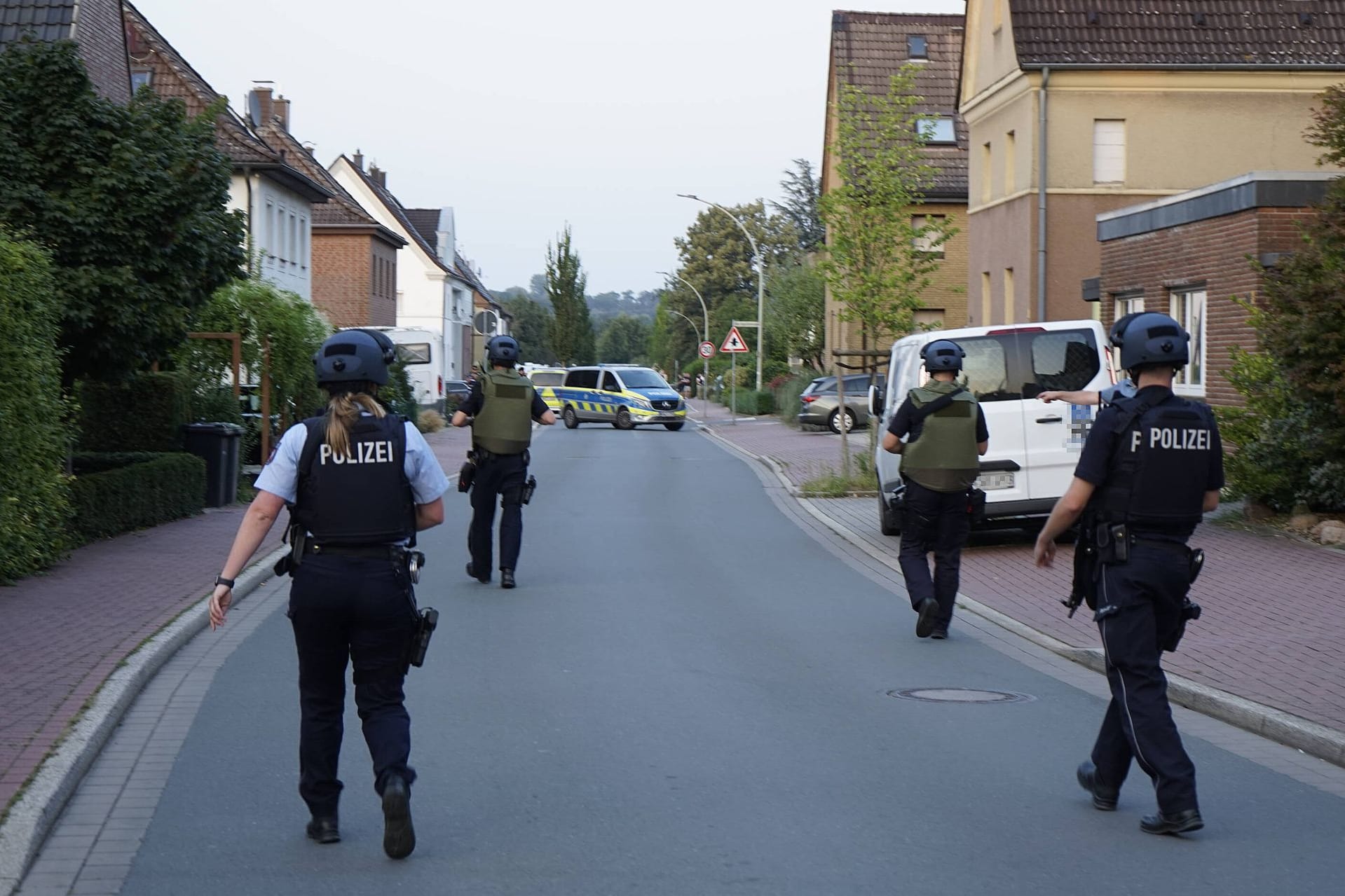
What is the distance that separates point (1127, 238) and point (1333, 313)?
902 cm

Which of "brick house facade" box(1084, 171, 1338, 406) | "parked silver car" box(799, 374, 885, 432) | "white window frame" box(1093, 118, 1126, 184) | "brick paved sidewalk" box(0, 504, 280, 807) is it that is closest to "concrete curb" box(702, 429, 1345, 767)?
"brick paved sidewalk" box(0, 504, 280, 807)

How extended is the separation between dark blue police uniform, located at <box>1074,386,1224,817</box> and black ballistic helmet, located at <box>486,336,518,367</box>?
739cm

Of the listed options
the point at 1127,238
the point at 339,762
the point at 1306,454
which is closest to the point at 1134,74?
the point at 1127,238

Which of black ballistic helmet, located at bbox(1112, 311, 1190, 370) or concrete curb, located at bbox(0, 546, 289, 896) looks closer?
concrete curb, located at bbox(0, 546, 289, 896)

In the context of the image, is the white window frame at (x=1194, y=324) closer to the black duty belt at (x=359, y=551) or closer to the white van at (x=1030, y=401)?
the white van at (x=1030, y=401)

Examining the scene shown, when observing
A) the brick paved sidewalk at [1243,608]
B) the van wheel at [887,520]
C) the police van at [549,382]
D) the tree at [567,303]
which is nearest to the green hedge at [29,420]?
the brick paved sidewalk at [1243,608]

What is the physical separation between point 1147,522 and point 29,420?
31.7ft

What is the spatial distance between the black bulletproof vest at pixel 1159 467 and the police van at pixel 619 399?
41.8 metres

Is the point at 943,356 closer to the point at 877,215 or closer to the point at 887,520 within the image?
the point at 887,520

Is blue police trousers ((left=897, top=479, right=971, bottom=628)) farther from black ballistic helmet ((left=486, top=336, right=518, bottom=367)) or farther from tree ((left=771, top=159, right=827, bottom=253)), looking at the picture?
tree ((left=771, top=159, right=827, bottom=253))

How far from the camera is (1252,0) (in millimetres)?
33719

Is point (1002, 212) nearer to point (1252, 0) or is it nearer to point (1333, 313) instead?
point (1252, 0)

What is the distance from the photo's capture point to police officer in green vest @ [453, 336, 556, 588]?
511 inches

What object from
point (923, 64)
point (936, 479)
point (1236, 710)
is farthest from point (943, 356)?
point (923, 64)
